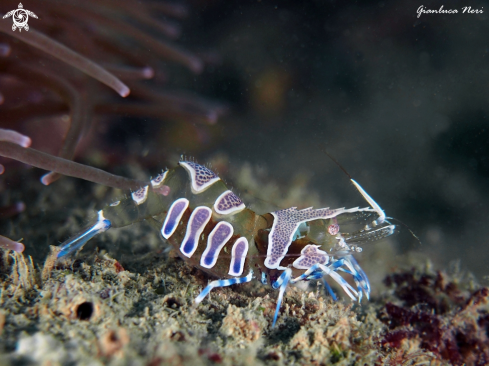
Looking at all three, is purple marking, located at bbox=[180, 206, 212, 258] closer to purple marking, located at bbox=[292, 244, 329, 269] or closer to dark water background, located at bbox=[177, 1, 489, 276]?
purple marking, located at bbox=[292, 244, 329, 269]

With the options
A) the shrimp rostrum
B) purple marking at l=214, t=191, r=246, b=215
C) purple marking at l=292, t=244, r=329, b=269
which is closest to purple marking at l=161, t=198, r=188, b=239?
the shrimp rostrum

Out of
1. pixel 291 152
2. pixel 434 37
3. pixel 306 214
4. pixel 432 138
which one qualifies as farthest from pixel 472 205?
pixel 306 214

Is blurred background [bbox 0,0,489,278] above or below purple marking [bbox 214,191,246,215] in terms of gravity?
above

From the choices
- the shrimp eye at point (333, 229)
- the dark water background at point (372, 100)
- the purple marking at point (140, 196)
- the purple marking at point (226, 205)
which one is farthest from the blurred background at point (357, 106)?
the shrimp eye at point (333, 229)

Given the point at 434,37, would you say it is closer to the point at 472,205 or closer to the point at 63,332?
the point at 472,205

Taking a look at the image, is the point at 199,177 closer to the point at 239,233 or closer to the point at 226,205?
the point at 226,205
